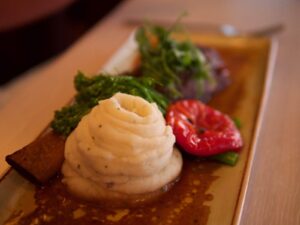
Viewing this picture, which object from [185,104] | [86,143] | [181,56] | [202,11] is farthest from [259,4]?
[86,143]

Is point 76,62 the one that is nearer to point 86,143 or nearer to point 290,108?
point 86,143

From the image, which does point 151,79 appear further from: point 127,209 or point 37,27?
point 37,27

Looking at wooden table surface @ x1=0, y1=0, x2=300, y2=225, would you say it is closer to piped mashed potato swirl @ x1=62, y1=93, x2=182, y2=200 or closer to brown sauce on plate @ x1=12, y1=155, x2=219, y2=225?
brown sauce on plate @ x1=12, y1=155, x2=219, y2=225

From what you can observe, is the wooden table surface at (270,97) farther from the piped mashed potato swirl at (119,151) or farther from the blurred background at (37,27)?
the blurred background at (37,27)

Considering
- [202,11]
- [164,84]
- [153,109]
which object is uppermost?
[153,109]

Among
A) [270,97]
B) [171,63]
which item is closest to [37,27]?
[171,63]

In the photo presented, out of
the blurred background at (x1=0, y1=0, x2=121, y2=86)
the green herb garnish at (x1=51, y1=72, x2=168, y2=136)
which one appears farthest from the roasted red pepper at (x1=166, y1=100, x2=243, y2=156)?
the blurred background at (x1=0, y1=0, x2=121, y2=86)
